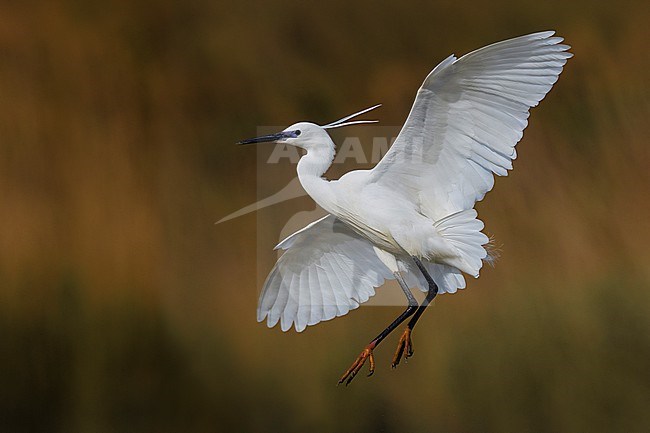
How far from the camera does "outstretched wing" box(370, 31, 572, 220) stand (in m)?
2.39

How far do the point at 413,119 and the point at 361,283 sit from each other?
0.64 m

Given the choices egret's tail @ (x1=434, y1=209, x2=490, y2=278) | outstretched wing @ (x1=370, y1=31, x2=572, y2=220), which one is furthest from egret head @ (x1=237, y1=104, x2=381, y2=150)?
egret's tail @ (x1=434, y1=209, x2=490, y2=278)

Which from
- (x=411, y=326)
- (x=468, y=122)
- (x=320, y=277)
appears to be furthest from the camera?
(x=320, y=277)

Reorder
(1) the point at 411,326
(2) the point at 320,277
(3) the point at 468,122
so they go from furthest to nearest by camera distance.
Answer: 1. (2) the point at 320,277
2. (1) the point at 411,326
3. (3) the point at 468,122

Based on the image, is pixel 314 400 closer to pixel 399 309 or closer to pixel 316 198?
pixel 399 309

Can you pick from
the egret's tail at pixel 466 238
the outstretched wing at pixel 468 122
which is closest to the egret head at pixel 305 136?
the outstretched wing at pixel 468 122

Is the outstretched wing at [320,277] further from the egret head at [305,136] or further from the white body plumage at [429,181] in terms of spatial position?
the egret head at [305,136]

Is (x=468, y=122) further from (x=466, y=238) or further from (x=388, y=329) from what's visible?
(x=388, y=329)

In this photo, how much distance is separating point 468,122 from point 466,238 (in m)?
0.31

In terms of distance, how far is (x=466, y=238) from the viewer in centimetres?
254

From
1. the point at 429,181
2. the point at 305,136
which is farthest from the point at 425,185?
the point at 305,136

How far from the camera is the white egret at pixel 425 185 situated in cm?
242

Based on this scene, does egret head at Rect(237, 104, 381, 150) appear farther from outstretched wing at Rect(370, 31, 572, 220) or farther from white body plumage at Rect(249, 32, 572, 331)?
outstretched wing at Rect(370, 31, 572, 220)

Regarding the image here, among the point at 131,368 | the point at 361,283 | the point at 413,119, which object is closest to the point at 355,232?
the point at 361,283
